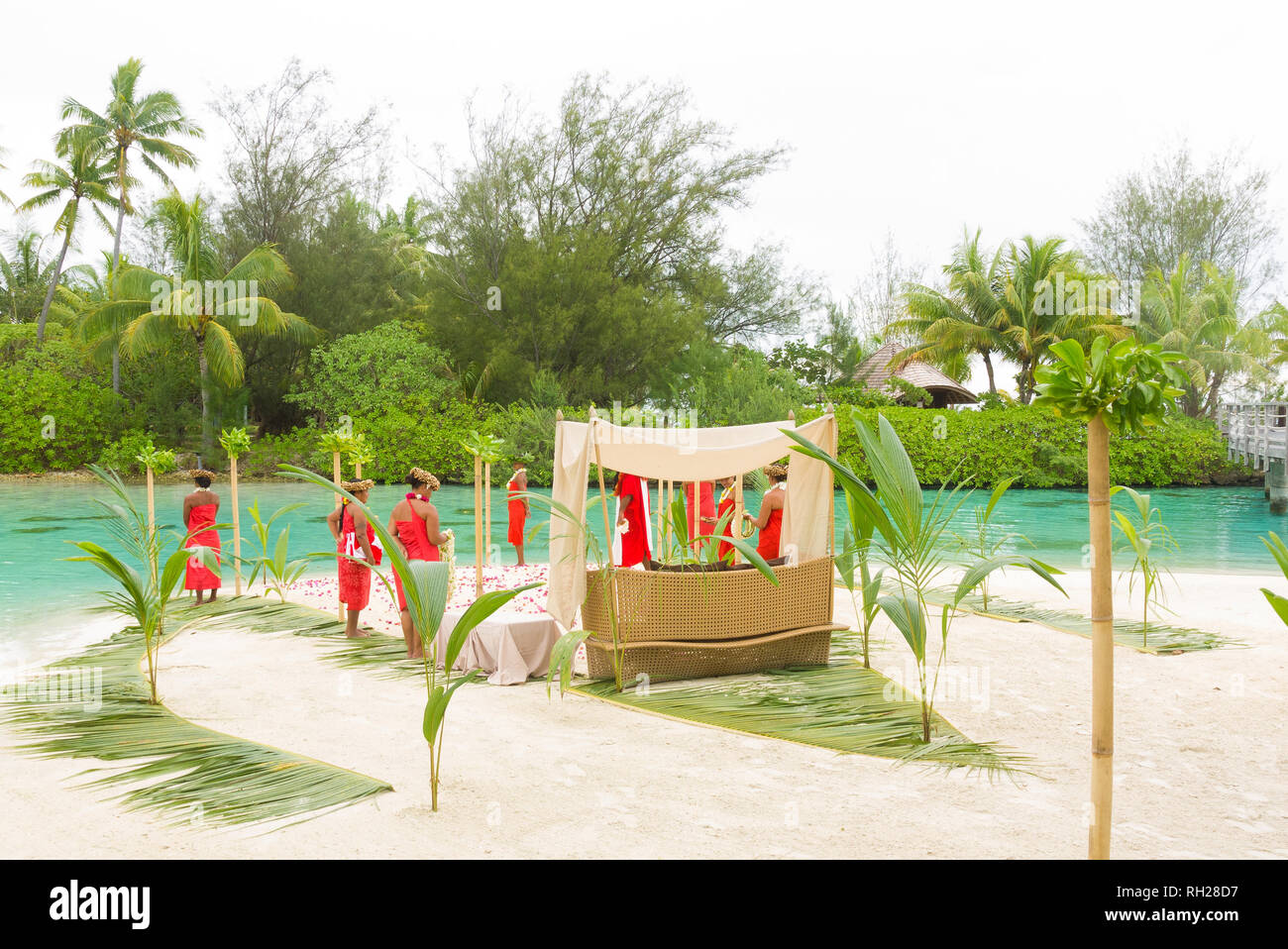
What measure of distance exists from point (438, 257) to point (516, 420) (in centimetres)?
763

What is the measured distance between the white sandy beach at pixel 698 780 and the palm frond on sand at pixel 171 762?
14 centimetres

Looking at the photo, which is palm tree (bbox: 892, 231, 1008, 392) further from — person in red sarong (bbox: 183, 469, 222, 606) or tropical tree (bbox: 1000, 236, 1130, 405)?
person in red sarong (bbox: 183, 469, 222, 606)

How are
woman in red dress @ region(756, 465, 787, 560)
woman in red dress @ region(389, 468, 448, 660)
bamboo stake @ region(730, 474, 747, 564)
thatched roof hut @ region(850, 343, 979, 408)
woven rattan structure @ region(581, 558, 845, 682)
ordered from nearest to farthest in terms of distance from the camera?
woven rattan structure @ region(581, 558, 845, 682)
woman in red dress @ region(389, 468, 448, 660)
bamboo stake @ region(730, 474, 747, 564)
woman in red dress @ region(756, 465, 787, 560)
thatched roof hut @ region(850, 343, 979, 408)

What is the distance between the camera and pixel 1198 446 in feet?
91.9

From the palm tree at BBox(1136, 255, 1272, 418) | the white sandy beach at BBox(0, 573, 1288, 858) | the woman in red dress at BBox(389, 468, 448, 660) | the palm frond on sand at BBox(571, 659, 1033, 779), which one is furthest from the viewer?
the palm tree at BBox(1136, 255, 1272, 418)

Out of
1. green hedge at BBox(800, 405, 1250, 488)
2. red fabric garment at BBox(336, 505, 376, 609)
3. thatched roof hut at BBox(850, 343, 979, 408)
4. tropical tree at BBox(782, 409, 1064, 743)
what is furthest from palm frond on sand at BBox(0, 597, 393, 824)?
thatched roof hut at BBox(850, 343, 979, 408)

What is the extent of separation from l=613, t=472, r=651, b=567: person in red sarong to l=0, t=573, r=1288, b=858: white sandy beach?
2065 mm

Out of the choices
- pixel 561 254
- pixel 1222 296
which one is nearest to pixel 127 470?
pixel 561 254

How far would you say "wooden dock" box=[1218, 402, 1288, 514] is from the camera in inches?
889

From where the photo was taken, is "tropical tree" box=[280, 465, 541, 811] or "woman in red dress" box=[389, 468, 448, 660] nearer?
"tropical tree" box=[280, 465, 541, 811]

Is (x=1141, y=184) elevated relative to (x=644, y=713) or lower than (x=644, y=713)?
elevated

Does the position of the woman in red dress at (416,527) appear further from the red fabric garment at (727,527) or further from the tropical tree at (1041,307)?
the tropical tree at (1041,307)

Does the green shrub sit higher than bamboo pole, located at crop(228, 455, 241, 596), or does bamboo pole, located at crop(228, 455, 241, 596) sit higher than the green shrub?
the green shrub
